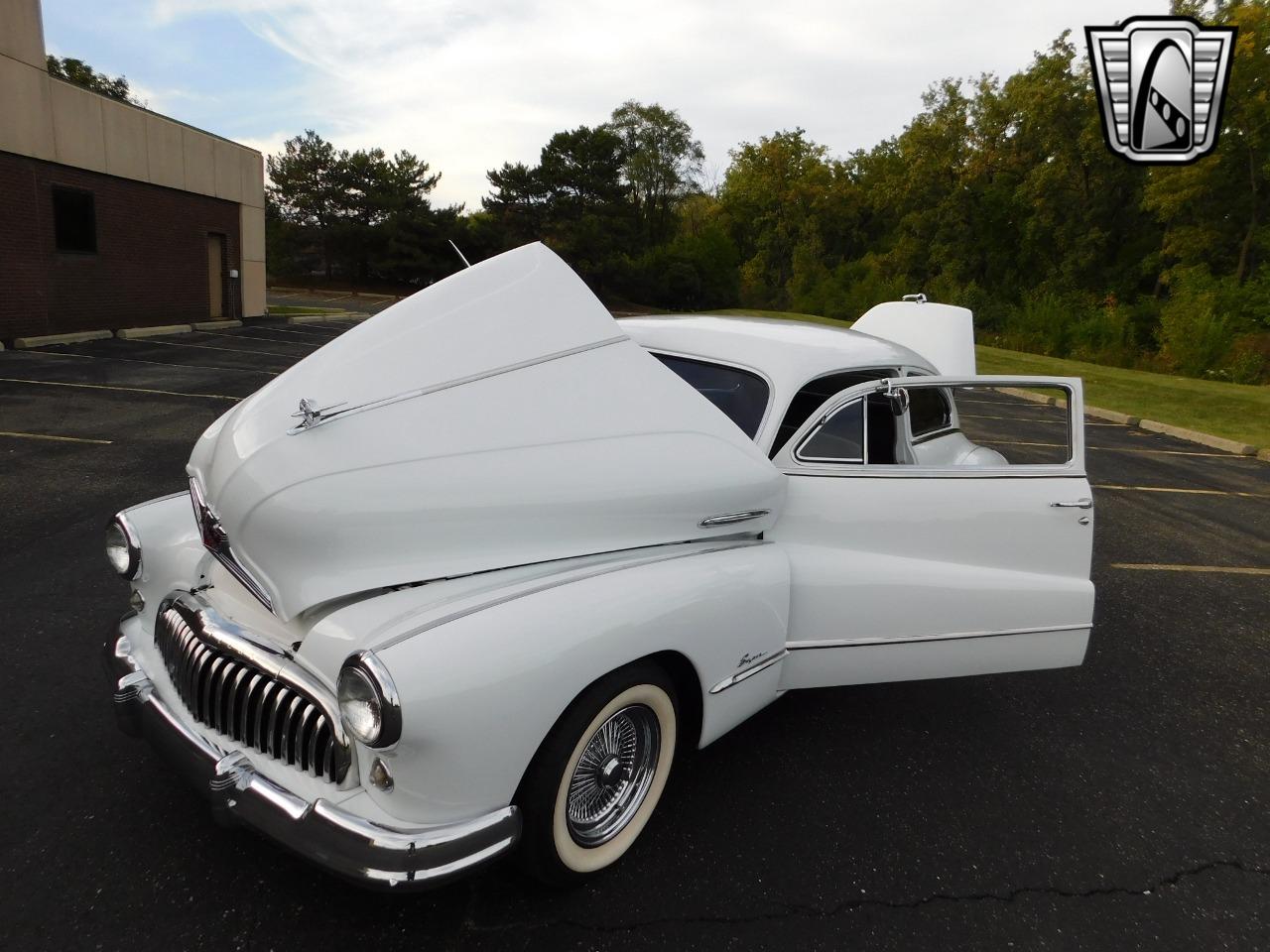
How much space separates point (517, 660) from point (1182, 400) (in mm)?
18453

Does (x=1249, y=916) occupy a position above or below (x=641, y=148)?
below

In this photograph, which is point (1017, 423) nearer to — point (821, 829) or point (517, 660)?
point (821, 829)

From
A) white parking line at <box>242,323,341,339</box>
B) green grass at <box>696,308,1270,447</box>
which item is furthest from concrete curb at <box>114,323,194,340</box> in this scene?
green grass at <box>696,308,1270,447</box>

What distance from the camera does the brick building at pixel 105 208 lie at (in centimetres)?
1406

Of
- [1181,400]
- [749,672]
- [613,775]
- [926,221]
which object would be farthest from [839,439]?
[926,221]

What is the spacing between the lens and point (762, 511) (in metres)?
3.06

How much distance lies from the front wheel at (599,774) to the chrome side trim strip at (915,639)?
664 mm

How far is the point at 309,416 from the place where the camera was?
2.46m

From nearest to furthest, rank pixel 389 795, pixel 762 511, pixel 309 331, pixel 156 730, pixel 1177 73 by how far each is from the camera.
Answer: pixel 389 795
pixel 156 730
pixel 762 511
pixel 1177 73
pixel 309 331

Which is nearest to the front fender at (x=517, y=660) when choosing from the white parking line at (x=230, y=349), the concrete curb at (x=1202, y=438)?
the concrete curb at (x=1202, y=438)

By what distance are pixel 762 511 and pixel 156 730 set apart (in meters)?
2.12

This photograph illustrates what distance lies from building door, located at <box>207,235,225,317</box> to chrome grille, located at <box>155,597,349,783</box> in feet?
67.5

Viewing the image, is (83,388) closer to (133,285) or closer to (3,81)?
(3,81)

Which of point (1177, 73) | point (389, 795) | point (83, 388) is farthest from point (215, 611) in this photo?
point (1177, 73)
